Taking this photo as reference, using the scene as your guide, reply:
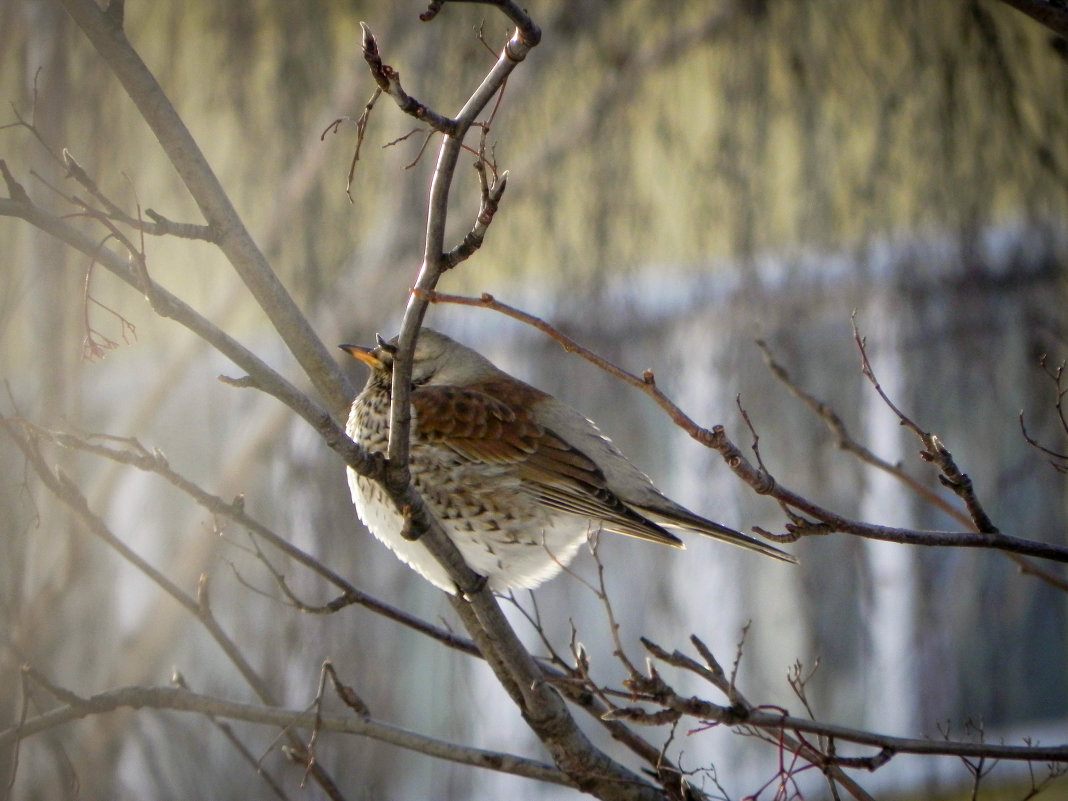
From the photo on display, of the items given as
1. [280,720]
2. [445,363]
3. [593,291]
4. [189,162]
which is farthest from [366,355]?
[189,162]

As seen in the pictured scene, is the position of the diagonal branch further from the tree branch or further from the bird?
the bird

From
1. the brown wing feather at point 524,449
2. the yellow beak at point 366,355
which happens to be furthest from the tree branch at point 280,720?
the yellow beak at point 366,355

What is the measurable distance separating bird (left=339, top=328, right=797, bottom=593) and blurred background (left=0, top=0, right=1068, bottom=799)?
0.50 metres

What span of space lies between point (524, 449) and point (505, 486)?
13cm

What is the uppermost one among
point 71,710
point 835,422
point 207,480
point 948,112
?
point 948,112

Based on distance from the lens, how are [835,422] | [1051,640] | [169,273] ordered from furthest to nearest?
[1051,640] < [169,273] < [835,422]

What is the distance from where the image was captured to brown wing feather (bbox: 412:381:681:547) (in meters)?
2.38

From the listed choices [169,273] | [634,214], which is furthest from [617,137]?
[169,273]

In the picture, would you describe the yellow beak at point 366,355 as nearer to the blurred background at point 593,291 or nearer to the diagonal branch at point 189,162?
the blurred background at point 593,291

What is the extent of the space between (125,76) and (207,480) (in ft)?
6.63

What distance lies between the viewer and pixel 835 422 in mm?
1586

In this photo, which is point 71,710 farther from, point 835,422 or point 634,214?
point 634,214

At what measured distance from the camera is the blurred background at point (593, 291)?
2830 mm

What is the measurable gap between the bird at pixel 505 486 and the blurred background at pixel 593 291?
50 cm
